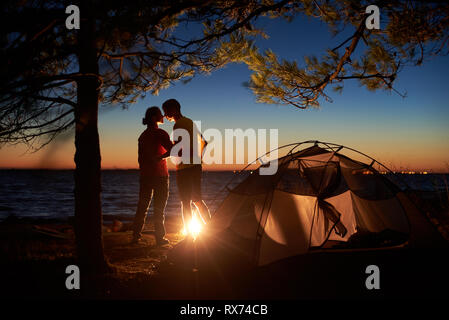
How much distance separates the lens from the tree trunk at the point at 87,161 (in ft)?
11.8

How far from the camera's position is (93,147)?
11.9 ft

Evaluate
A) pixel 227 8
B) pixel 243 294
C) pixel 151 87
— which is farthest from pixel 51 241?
pixel 227 8

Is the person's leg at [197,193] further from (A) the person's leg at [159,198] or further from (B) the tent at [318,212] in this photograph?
(A) the person's leg at [159,198]

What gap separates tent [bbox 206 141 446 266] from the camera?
13.4 ft

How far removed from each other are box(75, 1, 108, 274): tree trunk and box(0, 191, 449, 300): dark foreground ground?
13.4 inches

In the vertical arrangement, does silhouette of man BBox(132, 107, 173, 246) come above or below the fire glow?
above

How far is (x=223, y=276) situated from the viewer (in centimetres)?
367

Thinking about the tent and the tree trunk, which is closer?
the tree trunk

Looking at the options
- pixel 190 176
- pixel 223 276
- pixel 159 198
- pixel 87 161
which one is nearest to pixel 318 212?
pixel 223 276

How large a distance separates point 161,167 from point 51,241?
2.76 m

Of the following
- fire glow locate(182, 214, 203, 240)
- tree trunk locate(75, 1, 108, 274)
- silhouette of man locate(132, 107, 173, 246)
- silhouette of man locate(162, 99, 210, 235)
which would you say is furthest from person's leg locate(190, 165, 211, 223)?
tree trunk locate(75, 1, 108, 274)

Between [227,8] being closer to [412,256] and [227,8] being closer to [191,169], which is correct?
[191,169]

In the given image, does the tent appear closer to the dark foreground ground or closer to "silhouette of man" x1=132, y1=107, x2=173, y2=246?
the dark foreground ground

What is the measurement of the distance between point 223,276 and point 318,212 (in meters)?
1.72
